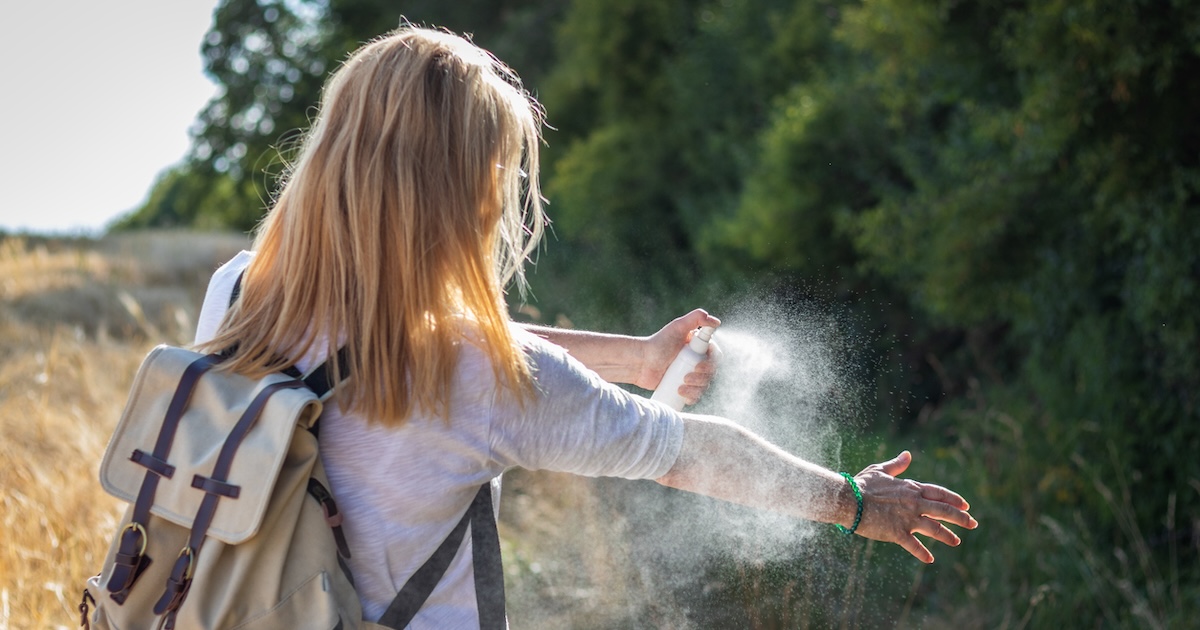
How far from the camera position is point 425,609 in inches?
60.3

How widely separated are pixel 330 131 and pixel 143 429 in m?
0.51

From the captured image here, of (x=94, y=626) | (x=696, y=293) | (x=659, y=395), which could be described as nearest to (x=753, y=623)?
(x=659, y=395)

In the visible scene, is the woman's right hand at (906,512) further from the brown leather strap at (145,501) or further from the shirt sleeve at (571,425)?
the brown leather strap at (145,501)

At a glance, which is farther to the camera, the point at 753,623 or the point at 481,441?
the point at 753,623

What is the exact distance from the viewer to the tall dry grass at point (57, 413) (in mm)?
3107

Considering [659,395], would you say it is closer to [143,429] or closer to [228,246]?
[143,429]

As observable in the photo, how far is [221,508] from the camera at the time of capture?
4.55 ft

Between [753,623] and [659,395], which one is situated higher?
[659,395]

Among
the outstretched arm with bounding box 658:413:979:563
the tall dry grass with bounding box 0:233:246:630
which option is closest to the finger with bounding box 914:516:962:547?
the outstretched arm with bounding box 658:413:979:563

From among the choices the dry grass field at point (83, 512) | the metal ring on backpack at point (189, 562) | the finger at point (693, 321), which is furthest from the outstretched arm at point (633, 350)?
the dry grass field at point (83, 512)

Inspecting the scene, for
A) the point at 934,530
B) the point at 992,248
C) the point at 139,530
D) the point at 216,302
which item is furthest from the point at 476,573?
the point at 992,248

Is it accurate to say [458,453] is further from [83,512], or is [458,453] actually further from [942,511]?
[83,512]

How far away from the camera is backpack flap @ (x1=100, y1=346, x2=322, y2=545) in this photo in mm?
1374

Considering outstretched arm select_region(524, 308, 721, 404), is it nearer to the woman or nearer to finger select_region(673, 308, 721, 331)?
finger select_region(673, 308, 721, 331)
